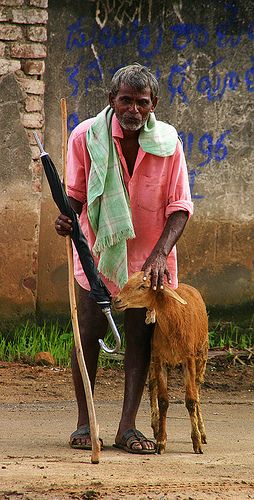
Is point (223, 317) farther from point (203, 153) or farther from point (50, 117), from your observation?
point (50, 117)

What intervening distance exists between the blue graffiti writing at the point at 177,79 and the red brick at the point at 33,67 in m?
1.14

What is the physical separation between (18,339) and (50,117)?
1.78 meters

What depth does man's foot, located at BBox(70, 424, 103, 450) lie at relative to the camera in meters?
5.67

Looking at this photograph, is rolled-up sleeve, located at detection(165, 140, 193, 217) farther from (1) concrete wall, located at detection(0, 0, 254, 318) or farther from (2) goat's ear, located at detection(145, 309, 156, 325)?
(1) concrete wall, located at detection(0, 0, 254, 318)

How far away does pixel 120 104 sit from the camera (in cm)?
545

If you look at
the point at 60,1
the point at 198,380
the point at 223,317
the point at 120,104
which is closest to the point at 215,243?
the point at 223,317

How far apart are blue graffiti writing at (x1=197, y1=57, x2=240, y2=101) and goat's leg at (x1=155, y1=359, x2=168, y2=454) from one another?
12.9 ft

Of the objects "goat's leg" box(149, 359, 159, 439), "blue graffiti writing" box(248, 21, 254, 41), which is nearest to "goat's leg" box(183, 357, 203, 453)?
"goat's leg" box(149, 359, 159, 439)

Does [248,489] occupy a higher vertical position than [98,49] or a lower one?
lower

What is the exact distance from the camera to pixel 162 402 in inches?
225

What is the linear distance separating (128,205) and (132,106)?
0.52 metres

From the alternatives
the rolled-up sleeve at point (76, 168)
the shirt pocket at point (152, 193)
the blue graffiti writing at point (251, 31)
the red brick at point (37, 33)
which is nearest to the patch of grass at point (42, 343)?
the red brick at point (37, 33)

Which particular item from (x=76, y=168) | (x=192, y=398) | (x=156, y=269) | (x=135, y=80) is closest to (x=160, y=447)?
(x=192, y=398)

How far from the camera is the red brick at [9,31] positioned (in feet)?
27.6
